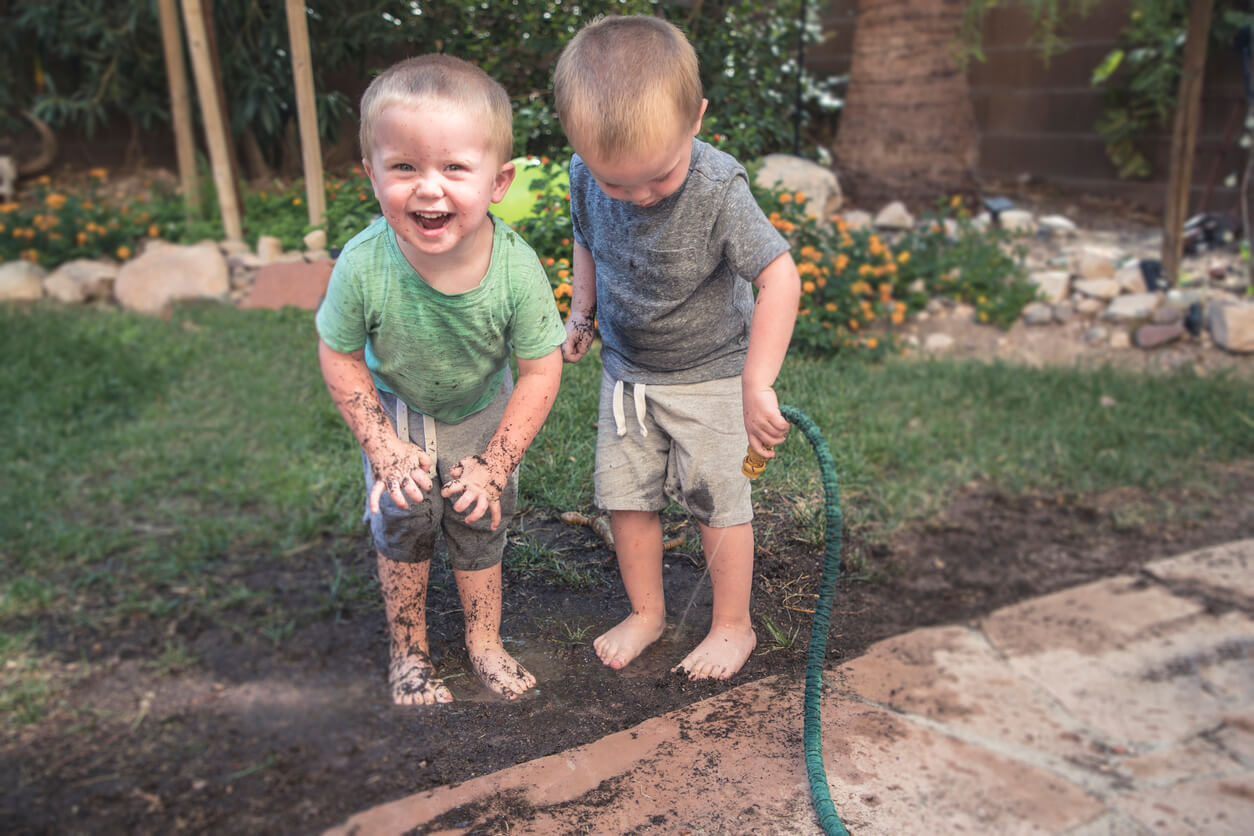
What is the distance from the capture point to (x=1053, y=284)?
4172 millimetres

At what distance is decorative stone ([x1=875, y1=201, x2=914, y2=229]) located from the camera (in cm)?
458

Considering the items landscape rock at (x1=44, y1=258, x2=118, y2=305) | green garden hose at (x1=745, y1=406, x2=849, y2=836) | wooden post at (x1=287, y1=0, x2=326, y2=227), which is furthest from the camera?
landscape rock at (x1=44, y1=258, x2=118, y2=305)

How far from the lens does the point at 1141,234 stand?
5.00 m

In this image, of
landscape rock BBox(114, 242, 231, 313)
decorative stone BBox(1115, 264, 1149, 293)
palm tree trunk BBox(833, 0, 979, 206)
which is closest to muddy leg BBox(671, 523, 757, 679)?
landscape rock BBox(114, 242, 231, 313)

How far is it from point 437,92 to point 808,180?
3.33 m

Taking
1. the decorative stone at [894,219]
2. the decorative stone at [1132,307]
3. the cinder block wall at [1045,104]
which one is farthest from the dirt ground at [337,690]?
the cinder block wall at [1045,104]

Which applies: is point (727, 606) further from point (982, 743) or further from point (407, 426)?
point (982, 743)

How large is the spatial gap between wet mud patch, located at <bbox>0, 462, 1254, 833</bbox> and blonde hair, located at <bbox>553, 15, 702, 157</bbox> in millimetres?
741

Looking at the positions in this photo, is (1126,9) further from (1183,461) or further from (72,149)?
(72,149)

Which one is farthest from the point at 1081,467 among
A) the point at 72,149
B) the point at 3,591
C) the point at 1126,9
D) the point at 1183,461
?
the point at 72,149

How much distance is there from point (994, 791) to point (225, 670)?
4.92ft

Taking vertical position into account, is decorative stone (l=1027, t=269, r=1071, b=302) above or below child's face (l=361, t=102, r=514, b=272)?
below

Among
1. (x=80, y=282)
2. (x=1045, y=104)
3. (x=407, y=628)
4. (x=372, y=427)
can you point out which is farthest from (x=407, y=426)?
(x=1045, y=104)

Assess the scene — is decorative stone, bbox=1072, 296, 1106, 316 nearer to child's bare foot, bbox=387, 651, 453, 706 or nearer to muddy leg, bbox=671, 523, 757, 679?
muddy leg, bbox=671, 523, 757, 679
